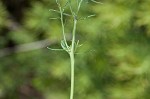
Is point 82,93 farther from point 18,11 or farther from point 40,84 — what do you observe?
point 18,11

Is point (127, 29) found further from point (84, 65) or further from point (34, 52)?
point (34, 52)

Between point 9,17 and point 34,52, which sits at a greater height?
point 9,17

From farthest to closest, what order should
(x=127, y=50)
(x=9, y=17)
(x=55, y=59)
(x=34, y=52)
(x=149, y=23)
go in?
(x=9, y=17) → (x=34, y=52) → (x=55, y=59) → (x=127, y=50) → (x=149, y=23)

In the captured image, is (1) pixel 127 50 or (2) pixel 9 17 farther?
(2) pixel 9 17

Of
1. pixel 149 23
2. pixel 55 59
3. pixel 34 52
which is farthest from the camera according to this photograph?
pixel 34 52

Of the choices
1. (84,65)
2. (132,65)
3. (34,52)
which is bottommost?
(132,65)

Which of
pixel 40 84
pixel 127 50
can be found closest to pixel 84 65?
pixel 127 50

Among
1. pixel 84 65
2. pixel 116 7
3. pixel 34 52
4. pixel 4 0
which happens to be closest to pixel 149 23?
pixel 116 7
